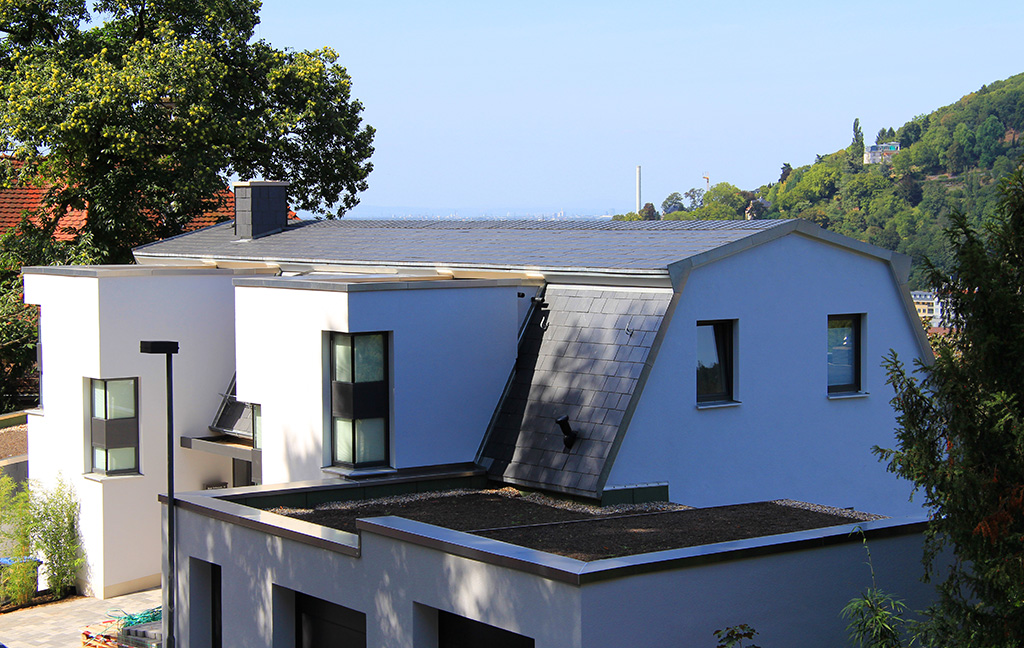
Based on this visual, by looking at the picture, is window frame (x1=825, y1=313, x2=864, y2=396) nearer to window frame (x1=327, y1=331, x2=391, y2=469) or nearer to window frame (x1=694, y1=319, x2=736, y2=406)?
window frame (x1=694, y1=319, x2=736, y2=406)

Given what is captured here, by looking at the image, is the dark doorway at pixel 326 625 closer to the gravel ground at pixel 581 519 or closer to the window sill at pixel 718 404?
the gravel ground at pixel 581 519

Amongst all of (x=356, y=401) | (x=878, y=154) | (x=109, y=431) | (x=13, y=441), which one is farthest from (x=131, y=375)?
(x=878, y=154)

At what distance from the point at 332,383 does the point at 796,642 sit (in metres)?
7.44

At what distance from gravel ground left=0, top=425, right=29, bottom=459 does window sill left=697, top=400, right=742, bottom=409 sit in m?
18.1

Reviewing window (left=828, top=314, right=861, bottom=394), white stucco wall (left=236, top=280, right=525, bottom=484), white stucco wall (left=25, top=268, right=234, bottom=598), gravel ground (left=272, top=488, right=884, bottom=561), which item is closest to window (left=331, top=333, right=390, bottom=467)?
white stucco wall (left=236, top=280, right=525, bottom=484)

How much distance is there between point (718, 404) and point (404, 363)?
4.24m

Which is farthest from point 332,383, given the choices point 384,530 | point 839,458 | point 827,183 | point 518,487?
point 827,183

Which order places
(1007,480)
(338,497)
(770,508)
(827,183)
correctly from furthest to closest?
(827,183) → (338,497) → (770,508) → (1007,480)

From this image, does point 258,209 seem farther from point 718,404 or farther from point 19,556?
point 718,404

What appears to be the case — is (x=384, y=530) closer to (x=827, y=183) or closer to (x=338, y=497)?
(x=338, y=497)

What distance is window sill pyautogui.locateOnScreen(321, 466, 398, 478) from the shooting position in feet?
50.8

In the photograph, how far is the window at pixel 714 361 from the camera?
15.8 meters

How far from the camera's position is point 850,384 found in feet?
57.4

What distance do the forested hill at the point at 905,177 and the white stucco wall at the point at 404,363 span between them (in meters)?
117
